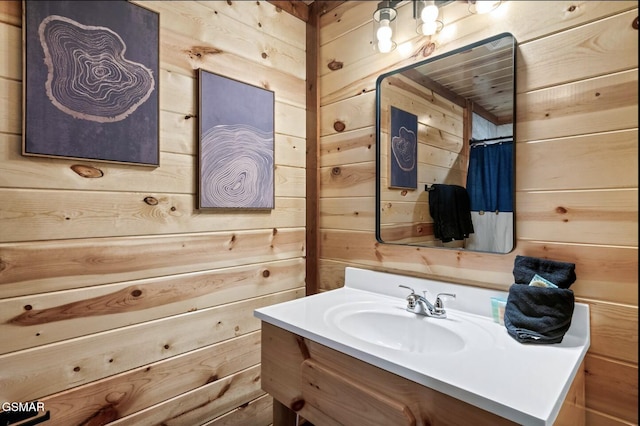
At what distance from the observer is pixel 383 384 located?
860 millimetres

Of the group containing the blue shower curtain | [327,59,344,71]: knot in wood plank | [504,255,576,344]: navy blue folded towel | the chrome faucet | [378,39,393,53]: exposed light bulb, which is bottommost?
the chrome faucet

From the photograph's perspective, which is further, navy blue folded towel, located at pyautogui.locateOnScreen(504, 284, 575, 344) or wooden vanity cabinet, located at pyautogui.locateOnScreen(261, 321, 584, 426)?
navy blue folded towel, located at pyautogui.locateOnScreen(504, 284, 575, 344)

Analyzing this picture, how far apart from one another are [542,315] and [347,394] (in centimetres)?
58

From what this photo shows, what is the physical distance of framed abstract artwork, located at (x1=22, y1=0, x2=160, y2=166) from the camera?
0.98 metres

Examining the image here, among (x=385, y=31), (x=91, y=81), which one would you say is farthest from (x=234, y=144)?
(x=385, y=31)

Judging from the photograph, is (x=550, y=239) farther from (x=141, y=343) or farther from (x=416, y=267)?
(x=141, y=343)

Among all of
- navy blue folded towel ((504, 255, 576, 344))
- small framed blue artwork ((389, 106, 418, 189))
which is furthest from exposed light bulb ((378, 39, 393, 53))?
navy blue folded towel ((504, 255, 576, 344))

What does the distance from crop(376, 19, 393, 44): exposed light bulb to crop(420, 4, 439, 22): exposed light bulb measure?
0.15 meters

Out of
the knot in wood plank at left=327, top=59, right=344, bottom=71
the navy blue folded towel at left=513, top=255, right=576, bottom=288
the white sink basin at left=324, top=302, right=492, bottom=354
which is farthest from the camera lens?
the knot in wood plank at left=327, top=59, right=344, bottom=71

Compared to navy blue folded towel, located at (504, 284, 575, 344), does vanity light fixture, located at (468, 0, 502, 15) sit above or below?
above

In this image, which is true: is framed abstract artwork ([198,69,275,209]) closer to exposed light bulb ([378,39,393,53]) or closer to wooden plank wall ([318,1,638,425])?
exposed light bulb ([378,39,393,53])

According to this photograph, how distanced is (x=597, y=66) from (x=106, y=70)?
1520 millimetres

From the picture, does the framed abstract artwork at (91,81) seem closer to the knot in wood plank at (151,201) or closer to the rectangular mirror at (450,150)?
the knot in wood plank at (151,201)

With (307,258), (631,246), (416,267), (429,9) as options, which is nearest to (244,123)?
(307,258)
